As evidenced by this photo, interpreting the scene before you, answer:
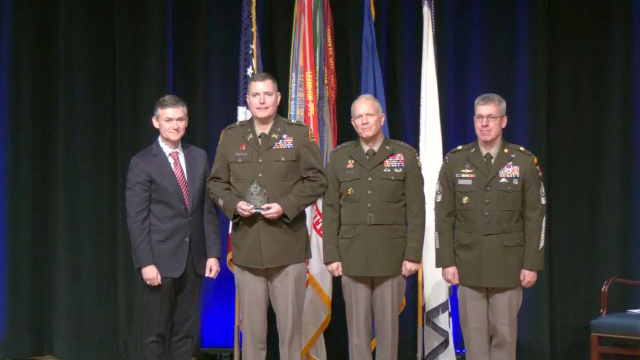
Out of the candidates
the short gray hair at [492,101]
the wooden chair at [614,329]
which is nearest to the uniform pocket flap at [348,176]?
the short gray hair at [492,101]

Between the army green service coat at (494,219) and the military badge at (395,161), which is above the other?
the military badge at (395,161)

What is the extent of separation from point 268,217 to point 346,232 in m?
0.46

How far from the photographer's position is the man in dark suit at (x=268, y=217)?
3674mm

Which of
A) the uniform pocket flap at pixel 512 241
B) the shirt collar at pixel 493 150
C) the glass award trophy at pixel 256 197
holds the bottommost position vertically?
the uniform pocket flap at pixel 512 241

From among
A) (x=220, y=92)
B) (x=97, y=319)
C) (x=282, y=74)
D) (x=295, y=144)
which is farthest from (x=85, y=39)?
(x=295, y=144)

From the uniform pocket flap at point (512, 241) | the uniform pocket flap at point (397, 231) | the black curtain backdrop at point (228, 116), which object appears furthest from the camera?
the black curtain backdrop at point (228, 116)

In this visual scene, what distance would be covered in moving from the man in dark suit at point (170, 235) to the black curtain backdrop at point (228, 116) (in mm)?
1414

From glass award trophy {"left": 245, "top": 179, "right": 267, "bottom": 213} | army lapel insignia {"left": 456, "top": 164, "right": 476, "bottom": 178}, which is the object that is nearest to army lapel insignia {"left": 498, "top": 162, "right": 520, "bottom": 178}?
army lapel insignia {"left": 456, "top": 164, "right": 476, "bottom": 178}

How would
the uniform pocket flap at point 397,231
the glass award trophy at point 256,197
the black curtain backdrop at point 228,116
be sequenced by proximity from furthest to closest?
1. the black curtain backdrop at point 228,116
2. the uniform pocket flap at point 397,231
3. the glass award trophy at point 256,197

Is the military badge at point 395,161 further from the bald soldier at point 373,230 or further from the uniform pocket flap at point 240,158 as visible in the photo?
the uniform pocket flap at point 240,158

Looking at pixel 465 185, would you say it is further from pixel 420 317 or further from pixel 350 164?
pixel 420 317

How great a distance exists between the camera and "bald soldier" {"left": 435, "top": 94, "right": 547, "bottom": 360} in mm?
3723

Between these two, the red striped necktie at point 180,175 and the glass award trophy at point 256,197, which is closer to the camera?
the glass award trophy at point 256,197

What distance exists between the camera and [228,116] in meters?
5.34
